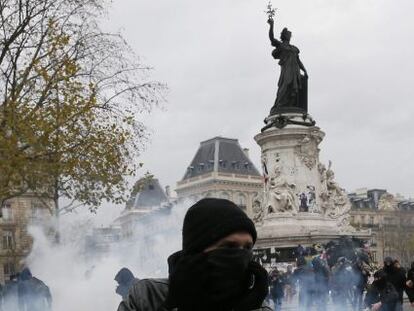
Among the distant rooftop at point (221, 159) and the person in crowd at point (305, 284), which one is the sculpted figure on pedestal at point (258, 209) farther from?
the distant rooftop at point (221, 159)

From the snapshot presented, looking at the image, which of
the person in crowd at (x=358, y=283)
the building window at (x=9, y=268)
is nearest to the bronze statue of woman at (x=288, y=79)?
the person in crowd at (x=358, y=283)

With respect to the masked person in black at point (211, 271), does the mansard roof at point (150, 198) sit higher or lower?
higher

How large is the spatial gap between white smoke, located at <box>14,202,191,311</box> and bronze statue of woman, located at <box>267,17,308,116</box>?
19.5 feet

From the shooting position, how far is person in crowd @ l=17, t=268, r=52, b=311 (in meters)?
15.2

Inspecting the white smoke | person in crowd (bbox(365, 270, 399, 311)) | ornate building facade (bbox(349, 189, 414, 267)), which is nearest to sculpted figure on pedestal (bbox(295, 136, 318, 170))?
the white smoke

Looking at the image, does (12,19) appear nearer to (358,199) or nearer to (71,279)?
(71,279)

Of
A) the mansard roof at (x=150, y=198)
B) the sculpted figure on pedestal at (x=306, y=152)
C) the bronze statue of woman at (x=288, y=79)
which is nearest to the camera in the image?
the sculpted figure on pedestal at (x=306, y=152)

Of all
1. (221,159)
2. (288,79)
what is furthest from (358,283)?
(221,159)

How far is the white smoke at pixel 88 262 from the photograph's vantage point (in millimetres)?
17609

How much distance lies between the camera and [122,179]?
21.0 m

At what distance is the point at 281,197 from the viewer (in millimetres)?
28000

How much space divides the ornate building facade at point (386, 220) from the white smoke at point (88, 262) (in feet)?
203

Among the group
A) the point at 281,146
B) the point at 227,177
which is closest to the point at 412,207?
the point at 227,177

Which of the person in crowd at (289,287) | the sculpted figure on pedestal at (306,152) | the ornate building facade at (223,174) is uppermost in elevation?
the ornate building facade at (223,174)
